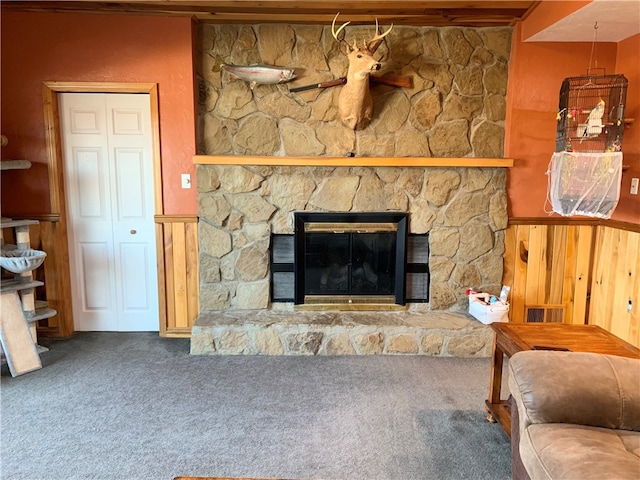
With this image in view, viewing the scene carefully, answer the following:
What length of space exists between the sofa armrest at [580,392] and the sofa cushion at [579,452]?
3 cm

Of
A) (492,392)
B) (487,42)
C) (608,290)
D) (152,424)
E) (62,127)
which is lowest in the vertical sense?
(152,424)

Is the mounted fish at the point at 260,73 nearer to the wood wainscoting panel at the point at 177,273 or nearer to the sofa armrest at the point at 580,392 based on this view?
the wood wainscoting panel at the point at 177,273

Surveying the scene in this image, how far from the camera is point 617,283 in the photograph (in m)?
3.24

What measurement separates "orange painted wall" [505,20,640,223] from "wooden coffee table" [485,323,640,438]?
4.45 ft

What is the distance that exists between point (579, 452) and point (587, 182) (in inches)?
77.1

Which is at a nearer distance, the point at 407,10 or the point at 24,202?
the point at 407,10

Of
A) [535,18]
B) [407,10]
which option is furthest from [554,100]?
[407,10]

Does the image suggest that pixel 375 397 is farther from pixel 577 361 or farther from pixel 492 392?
pixel 577 361

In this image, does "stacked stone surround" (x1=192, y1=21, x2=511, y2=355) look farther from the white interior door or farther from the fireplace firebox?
the white interior door

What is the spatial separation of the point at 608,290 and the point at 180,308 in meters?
3.31

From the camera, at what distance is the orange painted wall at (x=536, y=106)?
3.29 meters

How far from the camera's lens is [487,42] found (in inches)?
133

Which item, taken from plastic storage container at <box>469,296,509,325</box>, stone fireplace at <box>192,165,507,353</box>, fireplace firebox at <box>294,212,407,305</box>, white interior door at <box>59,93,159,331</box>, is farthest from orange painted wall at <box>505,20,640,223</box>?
white interior door at <box>59,93,159,331</box>

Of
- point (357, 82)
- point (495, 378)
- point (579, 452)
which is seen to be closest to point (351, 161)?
point (357, 82)
